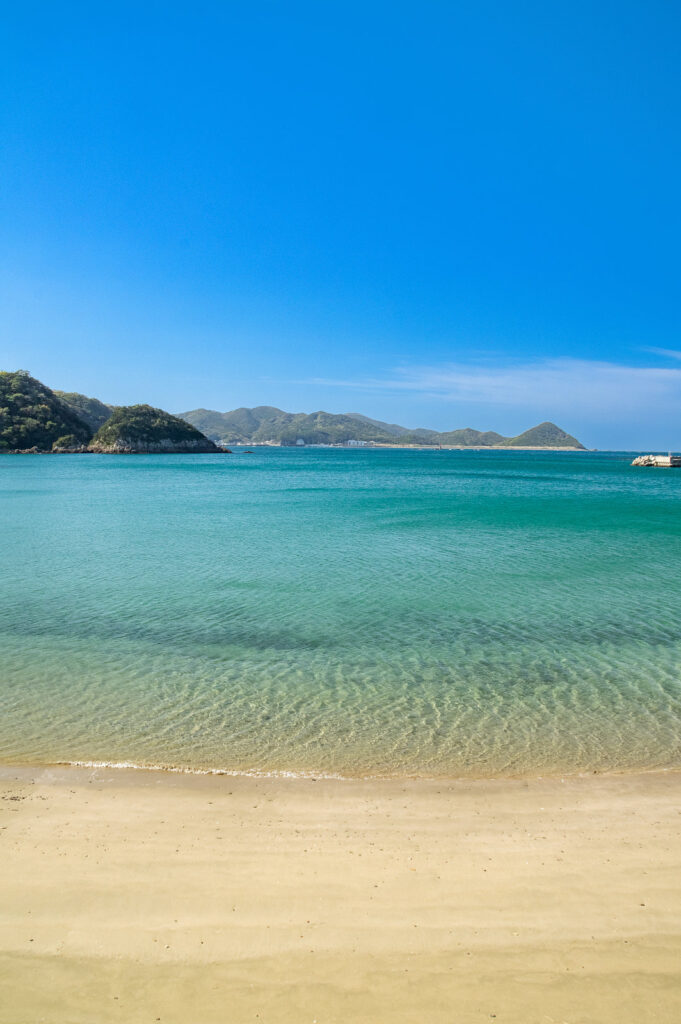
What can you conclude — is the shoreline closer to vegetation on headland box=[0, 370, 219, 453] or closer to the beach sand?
the beach sand

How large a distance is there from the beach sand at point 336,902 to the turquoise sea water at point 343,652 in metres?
0.95

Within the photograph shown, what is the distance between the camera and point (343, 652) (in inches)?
431

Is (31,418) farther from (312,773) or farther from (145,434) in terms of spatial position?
(312,773)

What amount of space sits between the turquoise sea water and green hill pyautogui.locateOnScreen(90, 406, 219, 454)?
136 m

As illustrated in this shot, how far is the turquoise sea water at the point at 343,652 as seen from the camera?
24.4 feet

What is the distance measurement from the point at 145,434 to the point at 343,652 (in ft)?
521

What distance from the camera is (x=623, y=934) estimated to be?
4.14 meters

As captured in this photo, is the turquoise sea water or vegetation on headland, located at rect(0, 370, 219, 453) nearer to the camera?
the turquoise sea water

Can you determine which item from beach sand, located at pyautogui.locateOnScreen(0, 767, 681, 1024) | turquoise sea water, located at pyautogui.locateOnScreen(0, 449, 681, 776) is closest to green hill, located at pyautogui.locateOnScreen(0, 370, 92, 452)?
turquoise sea water, located at pyautogui.locateOnScreen(0, 449, 681, 776)

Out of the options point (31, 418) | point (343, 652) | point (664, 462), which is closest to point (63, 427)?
point (31, 418)

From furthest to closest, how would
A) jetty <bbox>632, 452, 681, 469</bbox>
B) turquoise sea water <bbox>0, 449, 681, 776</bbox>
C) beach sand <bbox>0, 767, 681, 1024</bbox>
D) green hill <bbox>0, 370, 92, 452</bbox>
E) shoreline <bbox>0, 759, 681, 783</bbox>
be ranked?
green hill <bbox>0, 370, 92, 452</bbox> < jetty <bbox>632, 452, 681, 469</bbox> < turquoise sea water <bbox>0, 449, 681, 776</bbox> < shoreline <bbox>0, 759, 681, 783</bbox> < beach sand <bbox>0, 767, 681, 1024</bbox>

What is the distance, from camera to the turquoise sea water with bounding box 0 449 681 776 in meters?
7.44

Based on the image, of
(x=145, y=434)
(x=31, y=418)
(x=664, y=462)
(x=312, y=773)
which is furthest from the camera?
(x=145, y=434)

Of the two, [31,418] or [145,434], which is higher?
[31,418]
